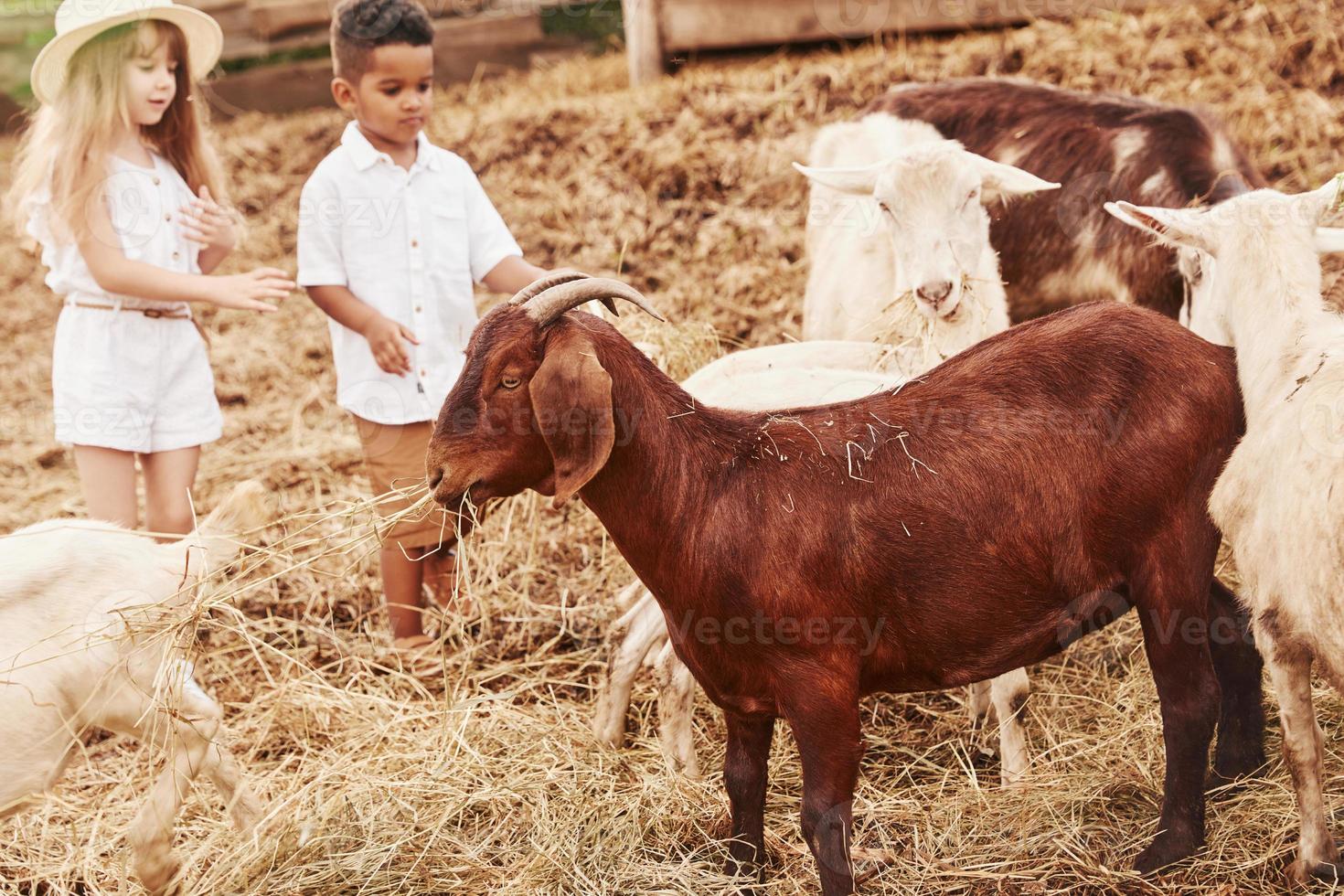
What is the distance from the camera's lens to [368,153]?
473 centimetres

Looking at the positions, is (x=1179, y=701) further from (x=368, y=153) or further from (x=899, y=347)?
(x=368, y=153)

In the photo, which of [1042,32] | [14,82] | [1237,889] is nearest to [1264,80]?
[1042,32]

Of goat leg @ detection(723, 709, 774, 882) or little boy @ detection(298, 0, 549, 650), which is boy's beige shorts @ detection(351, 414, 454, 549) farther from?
goat leg @ detection(723, 709, 774, 882)

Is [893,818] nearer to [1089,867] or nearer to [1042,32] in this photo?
[1089,867]

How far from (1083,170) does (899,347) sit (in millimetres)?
2232

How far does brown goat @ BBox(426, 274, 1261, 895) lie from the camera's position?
306 centimetres

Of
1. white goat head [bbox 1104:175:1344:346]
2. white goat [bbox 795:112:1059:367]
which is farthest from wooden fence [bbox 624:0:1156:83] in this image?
white goat head [bbox 1104:175:1344:346]

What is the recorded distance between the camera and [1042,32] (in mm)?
8500

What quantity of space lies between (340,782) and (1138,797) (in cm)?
245

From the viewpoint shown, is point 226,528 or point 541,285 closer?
point 541,285
